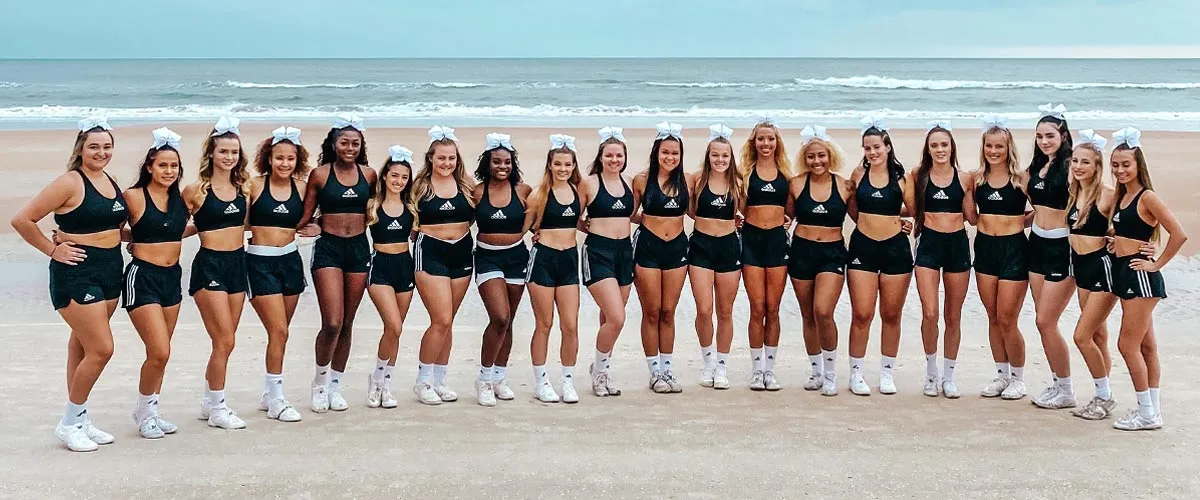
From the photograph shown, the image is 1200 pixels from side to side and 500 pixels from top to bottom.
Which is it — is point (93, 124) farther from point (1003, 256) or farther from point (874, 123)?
point (1003, 256)

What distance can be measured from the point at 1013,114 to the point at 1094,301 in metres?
30.4

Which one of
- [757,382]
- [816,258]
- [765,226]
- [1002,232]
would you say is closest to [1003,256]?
[1002,232]

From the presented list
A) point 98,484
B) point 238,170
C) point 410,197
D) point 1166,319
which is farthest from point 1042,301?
point 98,484

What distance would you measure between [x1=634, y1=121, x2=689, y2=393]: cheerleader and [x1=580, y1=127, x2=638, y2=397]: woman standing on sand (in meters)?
0.13

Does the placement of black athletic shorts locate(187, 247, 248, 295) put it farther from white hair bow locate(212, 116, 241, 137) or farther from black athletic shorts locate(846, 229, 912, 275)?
black athletic shorts locate(846, 229, 912, 275)

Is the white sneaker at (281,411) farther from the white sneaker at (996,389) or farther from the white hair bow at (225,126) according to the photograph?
the white sneaker at (996,389)

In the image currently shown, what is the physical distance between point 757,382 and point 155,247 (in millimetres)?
4127

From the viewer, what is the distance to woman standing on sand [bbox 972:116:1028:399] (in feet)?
23.2

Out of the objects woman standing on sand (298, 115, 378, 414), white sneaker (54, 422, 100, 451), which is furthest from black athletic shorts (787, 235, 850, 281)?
white sneaker (54, 422, 100, 451)

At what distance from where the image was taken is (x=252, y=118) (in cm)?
3306

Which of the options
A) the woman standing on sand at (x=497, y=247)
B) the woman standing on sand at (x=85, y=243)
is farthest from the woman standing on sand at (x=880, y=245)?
the woman standing on sand at (x=85, y=243)

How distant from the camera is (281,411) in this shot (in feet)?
22.1

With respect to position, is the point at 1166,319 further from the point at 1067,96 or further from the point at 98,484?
the point at 1067,96

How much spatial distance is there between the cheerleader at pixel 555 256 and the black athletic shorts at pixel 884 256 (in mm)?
1980
